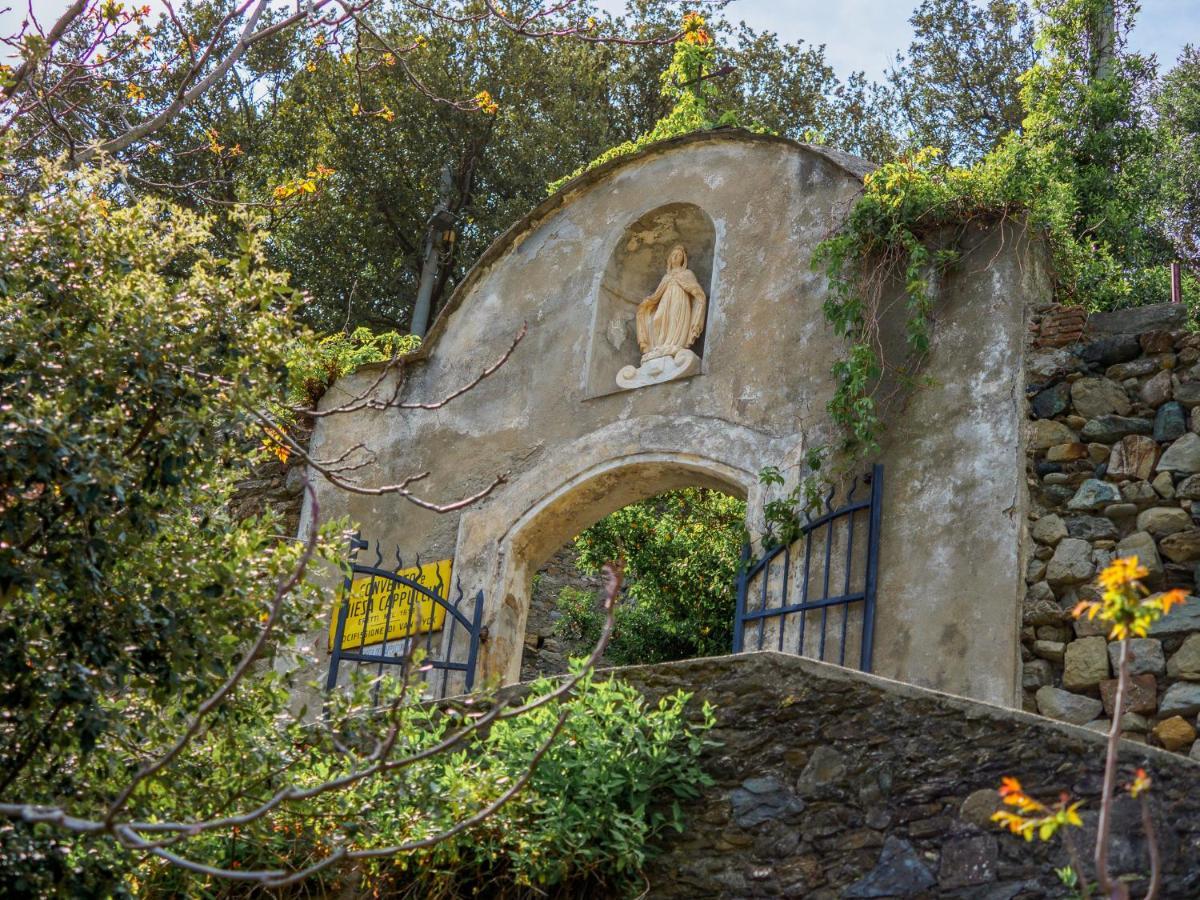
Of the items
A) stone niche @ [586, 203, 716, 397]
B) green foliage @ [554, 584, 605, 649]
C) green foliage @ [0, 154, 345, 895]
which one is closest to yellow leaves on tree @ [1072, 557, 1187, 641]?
green foliage @ [0, 154, 345, 895]

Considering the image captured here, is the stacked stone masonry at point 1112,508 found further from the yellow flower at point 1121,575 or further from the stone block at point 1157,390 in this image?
the yellow flower at point 1121,575

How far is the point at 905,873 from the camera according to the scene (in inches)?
184

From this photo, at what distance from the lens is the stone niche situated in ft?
30.5

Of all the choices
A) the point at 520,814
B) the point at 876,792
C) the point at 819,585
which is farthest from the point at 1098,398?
the point at 520,814

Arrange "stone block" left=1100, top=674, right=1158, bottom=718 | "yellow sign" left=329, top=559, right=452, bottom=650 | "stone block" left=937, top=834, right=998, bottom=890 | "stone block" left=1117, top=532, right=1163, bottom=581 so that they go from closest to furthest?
1. "stone block" left=937, top=834, right=998, bottom=890
2. "stone block" left=1100, top=674, right=1158, bottom=718
3. "stone block" left=1117, top=532, right=1163, bottom=581
4. "yellow sign" left=329, top=559, right=452, bottom=650

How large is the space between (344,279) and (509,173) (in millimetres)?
2198

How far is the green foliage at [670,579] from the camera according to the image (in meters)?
11.9

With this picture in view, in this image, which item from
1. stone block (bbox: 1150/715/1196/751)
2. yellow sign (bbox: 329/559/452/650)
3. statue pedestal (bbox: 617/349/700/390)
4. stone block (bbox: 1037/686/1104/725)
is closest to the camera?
stone block (bbox: 1150/715/1196/751)

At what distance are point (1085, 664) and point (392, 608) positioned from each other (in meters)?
4.31

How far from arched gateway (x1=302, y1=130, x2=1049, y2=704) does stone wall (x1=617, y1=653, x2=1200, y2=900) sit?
6.23ft

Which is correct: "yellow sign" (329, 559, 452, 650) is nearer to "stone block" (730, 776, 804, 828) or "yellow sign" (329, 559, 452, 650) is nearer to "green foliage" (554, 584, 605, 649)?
"stone block" (730, 776, 804, 828)

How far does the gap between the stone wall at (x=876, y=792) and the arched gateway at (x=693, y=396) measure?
1898mm

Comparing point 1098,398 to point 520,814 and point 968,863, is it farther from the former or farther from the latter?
point 520,814

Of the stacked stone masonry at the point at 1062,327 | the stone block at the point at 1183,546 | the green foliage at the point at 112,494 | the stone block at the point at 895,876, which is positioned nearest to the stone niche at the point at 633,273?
the stacked stone masonry at the point at 1062,327
